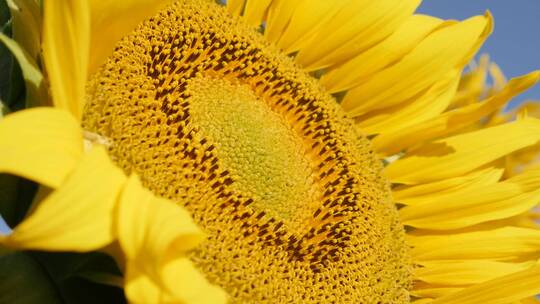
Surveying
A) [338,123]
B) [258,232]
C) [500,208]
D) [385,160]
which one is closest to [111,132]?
[258,232]

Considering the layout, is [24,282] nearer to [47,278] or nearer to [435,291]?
[47,278]

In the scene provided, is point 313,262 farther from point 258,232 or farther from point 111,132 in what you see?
point 111,132

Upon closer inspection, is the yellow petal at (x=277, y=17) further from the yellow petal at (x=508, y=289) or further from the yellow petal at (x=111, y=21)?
the yellow petal at (x=508, y=289)

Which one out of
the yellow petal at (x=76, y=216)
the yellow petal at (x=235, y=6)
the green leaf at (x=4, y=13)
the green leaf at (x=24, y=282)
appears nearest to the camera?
the yellow petal at (x=76, y=216)

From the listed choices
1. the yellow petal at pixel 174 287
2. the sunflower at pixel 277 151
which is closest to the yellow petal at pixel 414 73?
the sunflower at pixel 277 151

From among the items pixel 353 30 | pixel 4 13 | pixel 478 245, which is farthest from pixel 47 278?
pixel 478 245

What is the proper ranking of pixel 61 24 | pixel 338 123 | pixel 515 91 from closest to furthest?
pixel 61 24
pixel 338 123
pixel 515 91

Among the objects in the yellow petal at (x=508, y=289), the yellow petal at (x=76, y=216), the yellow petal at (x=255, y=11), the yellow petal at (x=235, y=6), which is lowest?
the yellow petal at (x=76, y=216)
